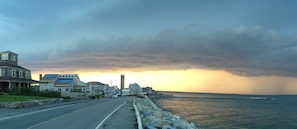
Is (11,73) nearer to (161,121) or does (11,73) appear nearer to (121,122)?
(121,122)

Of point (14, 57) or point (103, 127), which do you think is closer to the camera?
point (103, 127)

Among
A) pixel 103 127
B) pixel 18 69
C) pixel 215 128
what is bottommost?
pixel 215 128

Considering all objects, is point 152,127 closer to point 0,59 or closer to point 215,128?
point 215,128

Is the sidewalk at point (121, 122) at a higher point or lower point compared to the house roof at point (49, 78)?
lower

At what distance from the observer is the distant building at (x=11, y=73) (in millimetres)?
66312

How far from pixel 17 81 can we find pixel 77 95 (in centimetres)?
1319

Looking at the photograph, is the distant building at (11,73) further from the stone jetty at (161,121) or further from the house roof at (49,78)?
the stone jetty at (161,121)

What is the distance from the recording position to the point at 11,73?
67750mm

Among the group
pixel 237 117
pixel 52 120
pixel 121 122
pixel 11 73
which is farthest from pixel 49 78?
pixel 121 122

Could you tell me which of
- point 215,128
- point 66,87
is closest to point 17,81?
point 66,87

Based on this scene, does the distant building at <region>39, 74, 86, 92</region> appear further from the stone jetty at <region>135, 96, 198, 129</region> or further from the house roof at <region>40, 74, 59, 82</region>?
the stone jetty at <region>135, 96, 198, 129</region>

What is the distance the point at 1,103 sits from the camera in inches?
1396

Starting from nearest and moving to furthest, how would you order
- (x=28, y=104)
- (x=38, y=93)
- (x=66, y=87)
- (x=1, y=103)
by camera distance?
(x=1, y=103)
(x=28, y=104)
(x=38, y=93)
(x=66, y=87)

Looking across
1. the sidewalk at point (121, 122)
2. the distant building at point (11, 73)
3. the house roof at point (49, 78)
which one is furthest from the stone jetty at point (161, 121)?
the house roof at point (49, 78)
